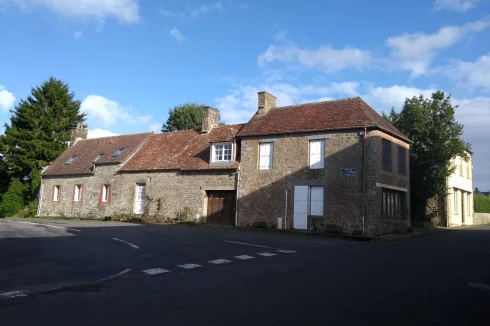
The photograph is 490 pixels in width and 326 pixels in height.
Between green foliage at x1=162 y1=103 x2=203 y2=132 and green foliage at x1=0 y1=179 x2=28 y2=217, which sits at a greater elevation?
green foliage at x1=162 y1=103 x2=203 y2=132

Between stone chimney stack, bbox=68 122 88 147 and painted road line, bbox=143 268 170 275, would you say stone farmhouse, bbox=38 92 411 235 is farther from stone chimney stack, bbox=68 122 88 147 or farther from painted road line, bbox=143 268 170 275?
painted road line, bbox=143 268 170 275

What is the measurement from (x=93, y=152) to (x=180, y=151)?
33.1 feet

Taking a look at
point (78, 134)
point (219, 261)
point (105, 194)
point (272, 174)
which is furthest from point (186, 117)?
point (219, 261)

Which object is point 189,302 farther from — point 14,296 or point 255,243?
point 255,243

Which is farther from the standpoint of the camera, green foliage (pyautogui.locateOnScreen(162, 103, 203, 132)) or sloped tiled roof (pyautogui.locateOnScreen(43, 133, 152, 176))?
green foliage (pyautogui.locateOnScreen(162, 103, 203, 132))

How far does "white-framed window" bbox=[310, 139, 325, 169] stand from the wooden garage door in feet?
18.0

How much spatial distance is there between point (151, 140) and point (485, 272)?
26800 mm

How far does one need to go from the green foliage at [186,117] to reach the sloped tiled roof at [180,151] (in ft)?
57.1

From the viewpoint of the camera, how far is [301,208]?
2195 centimetres

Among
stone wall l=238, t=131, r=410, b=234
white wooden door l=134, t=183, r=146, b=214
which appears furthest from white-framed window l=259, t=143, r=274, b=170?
white wooden door l=134, t=183, r=146, b=214

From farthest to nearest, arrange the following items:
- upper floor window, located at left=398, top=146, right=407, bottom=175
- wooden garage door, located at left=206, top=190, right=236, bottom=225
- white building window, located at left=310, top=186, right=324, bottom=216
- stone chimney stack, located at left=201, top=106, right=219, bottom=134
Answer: stone chimney stack, located at left=201, top=106, right=219, bottom=134
wooden garage door, located at left=206, top=190, right=236, bottom=225
upper floor window, located at left=398, top=146, right=407, bottom=175
white building window, located at left=310, top=186, right=324, bottom=216

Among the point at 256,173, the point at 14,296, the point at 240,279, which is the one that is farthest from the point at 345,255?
the point at 256,173

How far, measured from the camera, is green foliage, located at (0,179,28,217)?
1492 inches

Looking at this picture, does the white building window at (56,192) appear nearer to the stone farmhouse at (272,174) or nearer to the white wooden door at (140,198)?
the stone farmhouse at (272,174)
